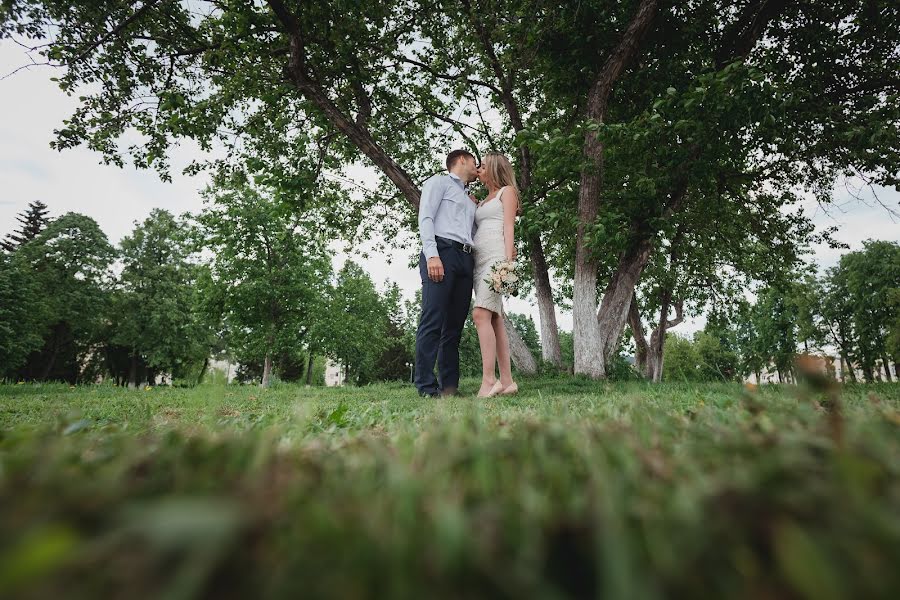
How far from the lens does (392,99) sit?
10766 millimetres

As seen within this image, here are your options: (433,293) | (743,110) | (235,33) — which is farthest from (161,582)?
(235,33)

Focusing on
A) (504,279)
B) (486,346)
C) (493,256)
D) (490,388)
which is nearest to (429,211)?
(493,256)

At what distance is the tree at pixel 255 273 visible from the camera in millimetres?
22688

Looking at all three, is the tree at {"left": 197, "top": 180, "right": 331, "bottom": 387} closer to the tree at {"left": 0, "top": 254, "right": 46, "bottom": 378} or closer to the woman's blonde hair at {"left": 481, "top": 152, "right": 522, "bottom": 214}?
the tree at {"left": 0, "top": 254, "right": 46, "bottom": 378}

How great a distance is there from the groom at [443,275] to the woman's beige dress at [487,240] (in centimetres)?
11

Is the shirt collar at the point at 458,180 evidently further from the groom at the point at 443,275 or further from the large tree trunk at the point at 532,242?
the large tree trunk at the point at 532,242

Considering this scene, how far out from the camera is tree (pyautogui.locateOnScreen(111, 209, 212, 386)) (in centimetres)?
3341

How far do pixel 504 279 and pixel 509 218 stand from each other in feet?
2.93

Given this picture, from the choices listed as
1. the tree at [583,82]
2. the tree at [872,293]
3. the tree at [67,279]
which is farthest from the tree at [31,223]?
the tree at [872,293]

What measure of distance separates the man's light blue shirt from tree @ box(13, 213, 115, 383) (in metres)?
32.7

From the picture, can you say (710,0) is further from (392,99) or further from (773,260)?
(773,260)

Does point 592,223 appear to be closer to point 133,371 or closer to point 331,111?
point 331,111

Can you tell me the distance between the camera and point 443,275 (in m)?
5.21

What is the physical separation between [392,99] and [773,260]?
11877mm
